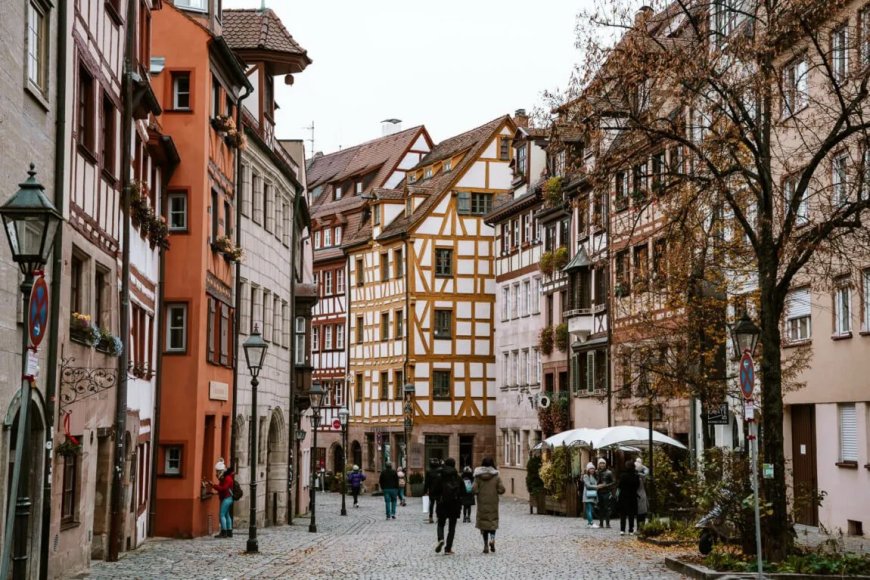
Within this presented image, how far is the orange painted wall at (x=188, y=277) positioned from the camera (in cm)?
3191

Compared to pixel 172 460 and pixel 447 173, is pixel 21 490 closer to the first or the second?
pixel 172 460

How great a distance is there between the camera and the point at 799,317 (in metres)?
35.4

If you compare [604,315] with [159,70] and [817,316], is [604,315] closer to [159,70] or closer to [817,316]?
[817,316]

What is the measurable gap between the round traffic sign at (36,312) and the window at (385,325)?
6670 cm

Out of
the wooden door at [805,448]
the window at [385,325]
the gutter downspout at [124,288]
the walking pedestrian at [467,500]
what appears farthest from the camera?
the window at [385,325]

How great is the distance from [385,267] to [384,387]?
242 inches

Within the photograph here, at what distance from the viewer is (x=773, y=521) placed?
2006cm

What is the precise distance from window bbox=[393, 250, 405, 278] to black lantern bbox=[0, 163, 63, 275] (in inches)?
2528

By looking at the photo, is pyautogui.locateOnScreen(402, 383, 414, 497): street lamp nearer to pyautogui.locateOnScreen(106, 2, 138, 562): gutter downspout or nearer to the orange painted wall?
the orange painted wall

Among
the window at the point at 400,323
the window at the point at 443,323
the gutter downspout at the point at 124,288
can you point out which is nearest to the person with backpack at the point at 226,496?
the gutter downspout at the point at 124,288

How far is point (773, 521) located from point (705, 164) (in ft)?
16.5

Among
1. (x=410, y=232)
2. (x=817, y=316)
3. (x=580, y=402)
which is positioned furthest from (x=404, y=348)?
(x=817, y=316)

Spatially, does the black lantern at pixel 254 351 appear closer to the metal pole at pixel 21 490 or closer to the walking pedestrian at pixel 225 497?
the walking pedestrian at pixel 225 497

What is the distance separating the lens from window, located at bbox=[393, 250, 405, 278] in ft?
247
